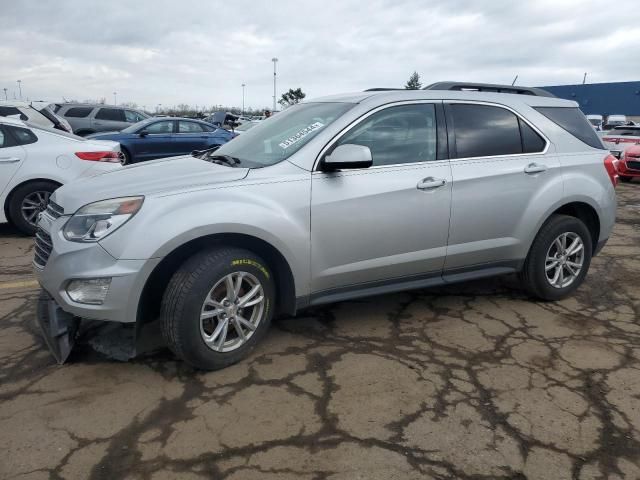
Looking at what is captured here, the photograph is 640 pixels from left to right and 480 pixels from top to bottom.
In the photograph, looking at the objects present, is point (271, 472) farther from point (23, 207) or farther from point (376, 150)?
point (23, 207)

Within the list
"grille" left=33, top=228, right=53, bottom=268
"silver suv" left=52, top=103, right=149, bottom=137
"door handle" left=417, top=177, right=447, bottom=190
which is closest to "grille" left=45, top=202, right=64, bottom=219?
"grille" left=33, top=228, right=53, bottom=268

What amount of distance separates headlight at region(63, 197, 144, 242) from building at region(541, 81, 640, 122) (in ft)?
176

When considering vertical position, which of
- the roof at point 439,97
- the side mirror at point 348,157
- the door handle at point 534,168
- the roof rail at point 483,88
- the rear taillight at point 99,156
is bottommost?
the rear taillight at point 99,156

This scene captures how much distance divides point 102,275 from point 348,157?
159cm

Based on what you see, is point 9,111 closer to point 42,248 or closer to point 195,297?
point 42,248

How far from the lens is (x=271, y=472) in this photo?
7.23ft

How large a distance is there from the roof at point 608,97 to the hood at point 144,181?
52.9 meters

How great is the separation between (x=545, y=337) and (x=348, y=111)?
218 cm

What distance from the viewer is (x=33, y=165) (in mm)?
6055

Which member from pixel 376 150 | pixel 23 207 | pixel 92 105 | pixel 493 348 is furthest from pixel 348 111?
pixel 92 105

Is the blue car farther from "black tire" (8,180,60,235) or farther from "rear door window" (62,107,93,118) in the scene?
"rear door window" (62,107,93,118)

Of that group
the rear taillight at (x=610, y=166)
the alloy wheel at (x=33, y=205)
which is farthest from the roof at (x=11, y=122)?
the rear taillight at (x=610, y=166)

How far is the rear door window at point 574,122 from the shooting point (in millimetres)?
4176

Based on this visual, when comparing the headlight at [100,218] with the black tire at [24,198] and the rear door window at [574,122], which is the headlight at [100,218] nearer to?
the rear door window at [574,122]
